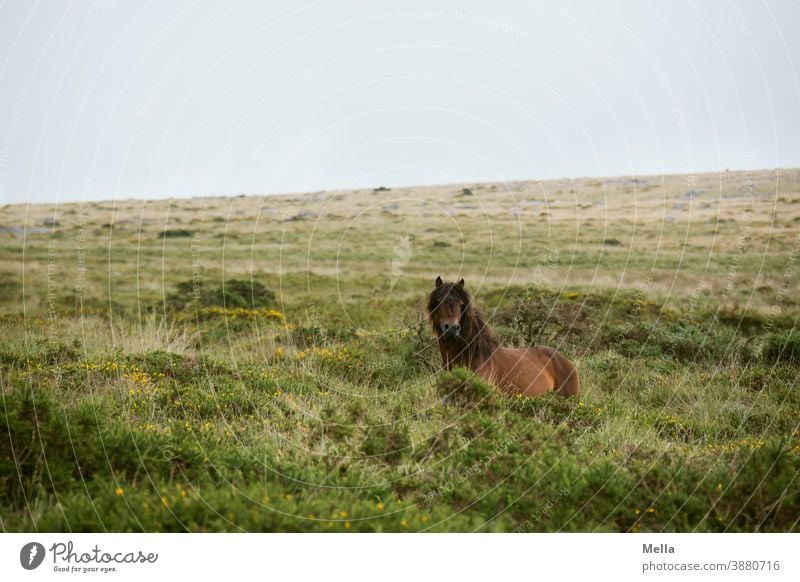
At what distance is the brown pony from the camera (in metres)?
9.14

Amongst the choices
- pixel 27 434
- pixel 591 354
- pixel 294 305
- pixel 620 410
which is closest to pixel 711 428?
pixel 620 410

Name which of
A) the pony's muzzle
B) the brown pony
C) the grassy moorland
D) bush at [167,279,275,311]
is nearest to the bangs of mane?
the brown pony

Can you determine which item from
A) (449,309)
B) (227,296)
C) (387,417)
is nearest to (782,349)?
(449,309)

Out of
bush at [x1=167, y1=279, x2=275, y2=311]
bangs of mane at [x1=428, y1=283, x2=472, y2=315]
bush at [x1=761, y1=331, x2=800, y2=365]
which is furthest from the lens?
bush at [x1=167, y1=279, x2=275, y2=311]

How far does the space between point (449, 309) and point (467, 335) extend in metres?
0.75

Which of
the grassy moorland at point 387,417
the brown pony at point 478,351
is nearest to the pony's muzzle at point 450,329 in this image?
→ the brown pony at point 478,351

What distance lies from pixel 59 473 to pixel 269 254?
1089 inches

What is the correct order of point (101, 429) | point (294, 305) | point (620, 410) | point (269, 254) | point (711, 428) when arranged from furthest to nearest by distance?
1. point (269, 254)
2. point (294, 305)
3. point (620, 410)
4. point (711, 428)
5. point (101, 429)

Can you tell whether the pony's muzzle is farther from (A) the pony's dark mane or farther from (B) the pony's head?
(A) the pony's dark mane

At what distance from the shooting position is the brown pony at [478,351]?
30.0 feet

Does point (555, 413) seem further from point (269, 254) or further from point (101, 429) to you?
point (269, 254)

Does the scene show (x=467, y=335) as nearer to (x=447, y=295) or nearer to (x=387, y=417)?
(x=447, y=295)

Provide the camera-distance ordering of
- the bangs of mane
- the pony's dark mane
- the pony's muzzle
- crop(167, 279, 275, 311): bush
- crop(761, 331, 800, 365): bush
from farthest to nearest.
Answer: crop(167, 279, 275, 311): bush < crop(761, 331, 800, 365): bush < the pony's dark mane < the bangs of mane < the pony's muzzle

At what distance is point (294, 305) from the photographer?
20516 millimetres
